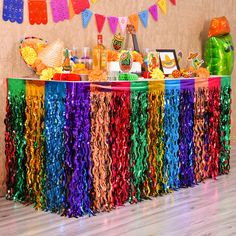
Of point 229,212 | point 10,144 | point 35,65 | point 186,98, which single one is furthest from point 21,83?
point 229,212

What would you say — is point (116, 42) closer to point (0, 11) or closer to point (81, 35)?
point (81, 35)

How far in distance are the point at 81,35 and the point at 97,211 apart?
136 centimetres

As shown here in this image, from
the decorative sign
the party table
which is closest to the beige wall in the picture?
the party table

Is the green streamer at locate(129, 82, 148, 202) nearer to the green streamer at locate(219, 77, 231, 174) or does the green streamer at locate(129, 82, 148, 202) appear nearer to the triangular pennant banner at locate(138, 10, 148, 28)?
the green streamer at locate(219, 77, 231, 174)

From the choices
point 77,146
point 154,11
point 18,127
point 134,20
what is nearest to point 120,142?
point 77,146

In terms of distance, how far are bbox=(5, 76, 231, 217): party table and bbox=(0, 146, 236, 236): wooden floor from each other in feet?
0.33

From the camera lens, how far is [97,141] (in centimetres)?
357

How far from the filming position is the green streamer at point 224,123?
4648mm

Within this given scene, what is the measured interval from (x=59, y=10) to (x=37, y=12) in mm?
189

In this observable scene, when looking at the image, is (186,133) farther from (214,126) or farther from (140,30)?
(140,30)

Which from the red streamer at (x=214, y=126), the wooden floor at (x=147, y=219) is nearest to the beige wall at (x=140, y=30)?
the wooden floor at (x=147, y=219)

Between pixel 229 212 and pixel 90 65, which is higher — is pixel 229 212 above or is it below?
below

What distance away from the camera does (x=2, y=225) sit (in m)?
3.32

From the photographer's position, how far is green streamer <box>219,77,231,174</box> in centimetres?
465
